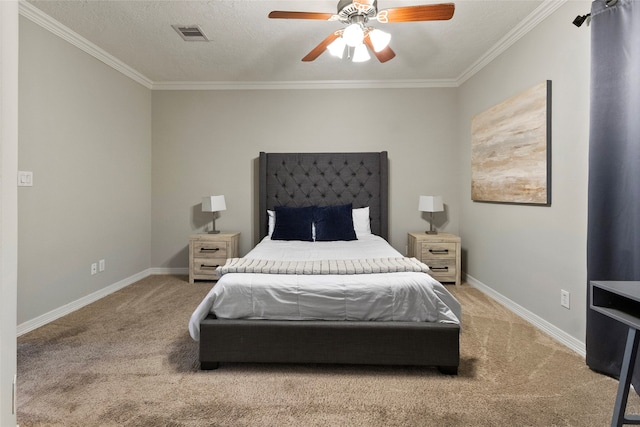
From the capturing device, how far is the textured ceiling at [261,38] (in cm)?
268

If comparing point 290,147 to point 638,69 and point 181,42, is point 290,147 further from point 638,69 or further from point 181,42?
point 638,69

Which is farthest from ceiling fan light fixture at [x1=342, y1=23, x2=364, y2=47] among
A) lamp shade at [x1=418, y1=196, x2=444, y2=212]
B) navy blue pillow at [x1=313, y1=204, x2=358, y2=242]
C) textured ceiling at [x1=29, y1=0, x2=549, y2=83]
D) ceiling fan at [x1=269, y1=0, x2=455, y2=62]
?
lamp shade at [x1=418, y1=196, x2=444, y2=212]

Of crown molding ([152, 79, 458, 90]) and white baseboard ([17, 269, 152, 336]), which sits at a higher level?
crown molding ([152, 79, 458, 90])

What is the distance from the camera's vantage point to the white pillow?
4.09 metres

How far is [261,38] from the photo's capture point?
3195mm

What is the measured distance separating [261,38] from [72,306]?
124 inches

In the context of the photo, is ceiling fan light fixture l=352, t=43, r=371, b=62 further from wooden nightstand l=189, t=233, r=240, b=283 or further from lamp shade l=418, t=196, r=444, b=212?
wooden nightstand l=189, t=233, r=240, b=283

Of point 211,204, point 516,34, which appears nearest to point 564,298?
point 516,34

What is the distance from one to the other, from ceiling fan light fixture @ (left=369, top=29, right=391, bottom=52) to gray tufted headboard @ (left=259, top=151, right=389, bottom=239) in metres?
1.90

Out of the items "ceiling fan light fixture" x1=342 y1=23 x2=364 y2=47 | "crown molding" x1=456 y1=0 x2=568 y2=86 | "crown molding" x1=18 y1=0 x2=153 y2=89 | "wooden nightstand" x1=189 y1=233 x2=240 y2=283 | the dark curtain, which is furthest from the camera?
"wooden nightstand" x1=189 y1=233 x2=240 y2=283

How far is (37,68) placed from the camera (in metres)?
2.75

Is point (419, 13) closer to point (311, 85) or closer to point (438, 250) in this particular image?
point (311, 85)

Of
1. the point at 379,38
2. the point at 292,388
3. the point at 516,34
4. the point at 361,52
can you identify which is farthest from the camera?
the point at 516,34

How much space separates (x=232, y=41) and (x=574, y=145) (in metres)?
3.08
